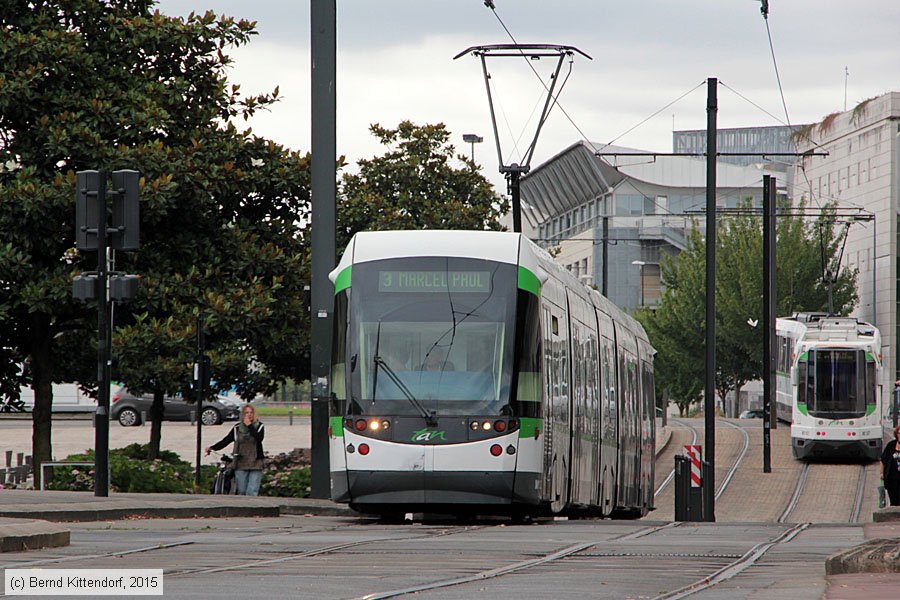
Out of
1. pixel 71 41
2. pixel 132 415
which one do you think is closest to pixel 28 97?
pixel 71 41

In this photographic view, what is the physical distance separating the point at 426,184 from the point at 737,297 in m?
38.1

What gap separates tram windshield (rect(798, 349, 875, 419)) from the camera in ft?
152

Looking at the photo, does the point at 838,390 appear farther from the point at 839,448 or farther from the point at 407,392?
the point at 407,392

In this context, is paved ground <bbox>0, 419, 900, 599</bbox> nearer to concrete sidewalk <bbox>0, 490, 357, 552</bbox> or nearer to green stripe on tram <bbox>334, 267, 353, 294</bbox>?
concrete sidewalk <bbox>0, 490, 357, 552</bbox>

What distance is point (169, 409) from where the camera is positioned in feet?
225

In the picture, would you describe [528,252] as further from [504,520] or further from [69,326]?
[69,326]

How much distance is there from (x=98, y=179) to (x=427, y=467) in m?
5.06

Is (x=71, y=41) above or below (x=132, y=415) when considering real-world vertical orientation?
above

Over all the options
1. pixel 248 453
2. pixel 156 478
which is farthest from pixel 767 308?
pixel 248 453

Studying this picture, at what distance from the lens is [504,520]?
20109 mm

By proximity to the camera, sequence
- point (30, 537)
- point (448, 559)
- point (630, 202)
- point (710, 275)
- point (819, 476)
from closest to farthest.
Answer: point (448, 559)
point (30, 537)
point (710, 275)
point (819, 476)
point (630, 202)

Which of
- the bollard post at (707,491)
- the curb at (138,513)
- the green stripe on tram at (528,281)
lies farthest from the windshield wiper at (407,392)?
the bollard post at (707,491)

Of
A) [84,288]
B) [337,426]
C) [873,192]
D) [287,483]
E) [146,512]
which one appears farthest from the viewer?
[873,192]

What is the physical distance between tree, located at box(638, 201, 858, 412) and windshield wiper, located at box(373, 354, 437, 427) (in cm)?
5687
